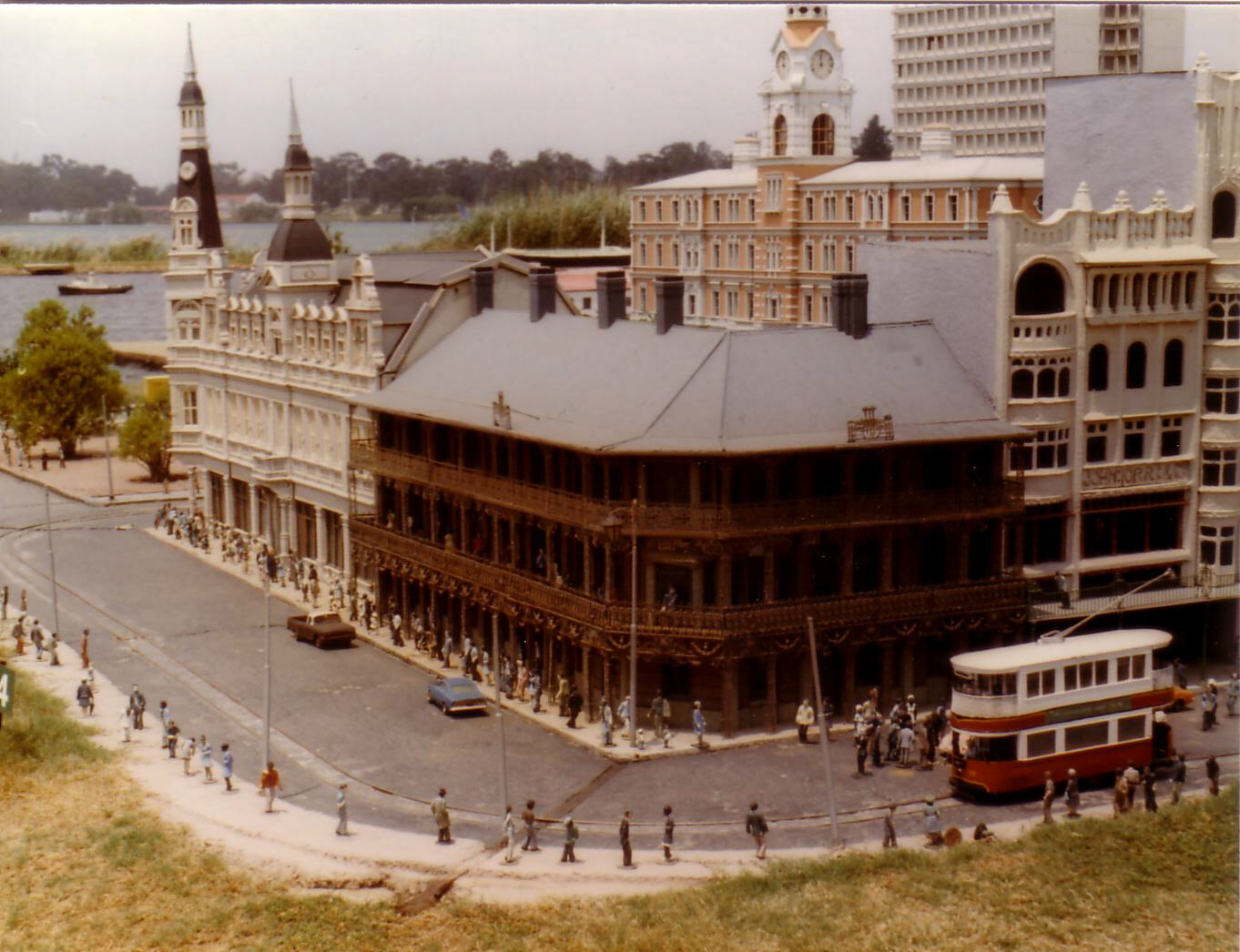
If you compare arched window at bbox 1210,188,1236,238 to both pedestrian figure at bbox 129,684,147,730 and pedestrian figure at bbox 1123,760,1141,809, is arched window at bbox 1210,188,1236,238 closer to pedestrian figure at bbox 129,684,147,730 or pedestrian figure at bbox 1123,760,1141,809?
pedestrian figure at bbox 1123,760,1141,809

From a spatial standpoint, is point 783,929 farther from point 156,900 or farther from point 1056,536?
point 1056,536

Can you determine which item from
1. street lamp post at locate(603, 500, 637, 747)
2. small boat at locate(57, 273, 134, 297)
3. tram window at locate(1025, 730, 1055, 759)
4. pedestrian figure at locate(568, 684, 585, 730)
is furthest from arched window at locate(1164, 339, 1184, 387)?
small boat at locate(57, 273, 134, 297)

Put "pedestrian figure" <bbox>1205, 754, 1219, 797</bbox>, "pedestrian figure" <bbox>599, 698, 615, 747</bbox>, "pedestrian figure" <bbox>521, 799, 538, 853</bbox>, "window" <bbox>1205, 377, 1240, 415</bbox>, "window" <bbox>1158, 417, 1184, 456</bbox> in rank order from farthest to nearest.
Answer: "window" <bbox>1158, 417, 1184, 456</bbox> → "window" <bbox>1205, 377, 1240, 415</bbox> → "pedestrian figure" <bbox>599, 698, 615, 747</bbox> → "pedestrian figure" <bbox>1205, 754, 1219, 797</bbox> → "pedestrian figure" <bbox>521, 799, 538, 853</bbox>

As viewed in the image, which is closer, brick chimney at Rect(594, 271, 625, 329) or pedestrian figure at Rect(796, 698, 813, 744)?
pedestrian figure at Rect(796, 698, 813, 744)

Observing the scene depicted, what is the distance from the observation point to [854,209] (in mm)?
110625

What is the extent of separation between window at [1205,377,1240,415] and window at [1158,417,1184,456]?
122 centimetres

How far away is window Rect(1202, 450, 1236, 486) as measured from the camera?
67.6 meters

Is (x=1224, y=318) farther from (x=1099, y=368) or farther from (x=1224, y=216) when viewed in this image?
(x=1099, y=368)

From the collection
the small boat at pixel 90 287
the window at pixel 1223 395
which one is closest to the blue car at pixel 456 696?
the window at pixel 1223 395

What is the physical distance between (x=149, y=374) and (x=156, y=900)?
110011 mm

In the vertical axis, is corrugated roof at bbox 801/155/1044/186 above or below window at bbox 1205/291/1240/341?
above

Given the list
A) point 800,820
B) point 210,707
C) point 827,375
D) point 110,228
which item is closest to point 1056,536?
point 827,375

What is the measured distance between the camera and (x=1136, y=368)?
66438mm

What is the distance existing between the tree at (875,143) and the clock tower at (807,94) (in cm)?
4948
